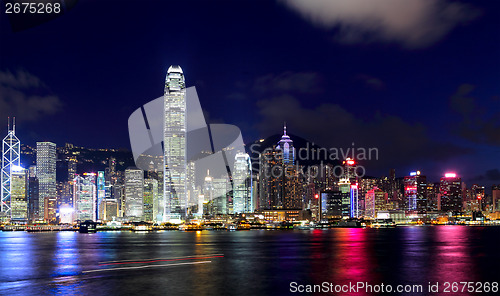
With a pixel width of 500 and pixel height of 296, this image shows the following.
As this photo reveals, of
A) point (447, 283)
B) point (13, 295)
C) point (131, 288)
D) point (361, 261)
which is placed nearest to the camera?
point (13, 295)

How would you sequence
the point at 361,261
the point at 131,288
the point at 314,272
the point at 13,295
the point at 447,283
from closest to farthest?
1. the point at 13,295
2. the point at 131,288
3. the point at 447,283
4. the point at 314,272
5. the point at 361,261

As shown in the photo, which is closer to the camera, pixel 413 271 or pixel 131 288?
pixel 131 288

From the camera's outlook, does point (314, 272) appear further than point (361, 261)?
No

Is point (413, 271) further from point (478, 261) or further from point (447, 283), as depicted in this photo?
point (478, 261)

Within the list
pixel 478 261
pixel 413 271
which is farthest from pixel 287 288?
pixel 478 261

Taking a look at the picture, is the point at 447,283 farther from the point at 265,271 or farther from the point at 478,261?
the point at 478,261

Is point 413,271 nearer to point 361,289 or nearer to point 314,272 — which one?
point 314,272

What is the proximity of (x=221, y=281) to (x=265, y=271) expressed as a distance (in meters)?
8.62

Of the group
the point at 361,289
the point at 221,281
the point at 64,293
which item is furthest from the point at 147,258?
the point at 361,289

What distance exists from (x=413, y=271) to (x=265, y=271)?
14308 millimetres

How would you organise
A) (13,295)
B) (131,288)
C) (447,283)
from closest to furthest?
(13,295), (131,288), (447,283)

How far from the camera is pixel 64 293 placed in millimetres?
37500

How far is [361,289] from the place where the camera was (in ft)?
129

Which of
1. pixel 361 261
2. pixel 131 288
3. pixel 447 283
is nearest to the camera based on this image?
pixel 131 288
